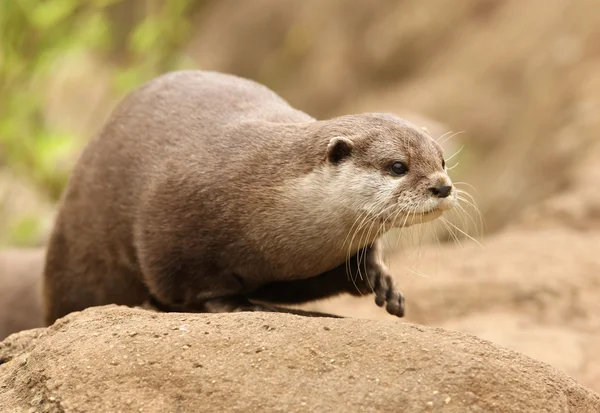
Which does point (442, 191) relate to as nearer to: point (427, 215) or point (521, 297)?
point (427, 215)

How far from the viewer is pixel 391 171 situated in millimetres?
3240

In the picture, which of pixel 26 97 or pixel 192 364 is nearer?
pixel 192 364

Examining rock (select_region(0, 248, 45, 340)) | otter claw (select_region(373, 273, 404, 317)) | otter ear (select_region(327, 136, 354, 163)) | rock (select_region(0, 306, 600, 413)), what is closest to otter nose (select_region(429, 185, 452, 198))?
otter ear (select_region(327, 136, 354, 163))

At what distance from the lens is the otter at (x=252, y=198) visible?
325cm

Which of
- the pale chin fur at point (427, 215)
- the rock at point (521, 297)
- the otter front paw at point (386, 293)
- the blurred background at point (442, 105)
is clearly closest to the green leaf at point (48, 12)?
the blurred background at point (442, 105)

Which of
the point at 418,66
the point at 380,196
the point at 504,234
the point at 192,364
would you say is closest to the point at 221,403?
the point at 192,364

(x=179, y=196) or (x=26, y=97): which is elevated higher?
(x=26, y=97)

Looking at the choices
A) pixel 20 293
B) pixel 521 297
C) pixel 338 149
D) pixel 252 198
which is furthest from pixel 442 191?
pixel 20 293

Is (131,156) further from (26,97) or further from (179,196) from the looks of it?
(26,97)

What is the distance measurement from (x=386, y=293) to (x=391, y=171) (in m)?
0.49

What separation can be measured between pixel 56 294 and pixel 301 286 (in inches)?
55.3

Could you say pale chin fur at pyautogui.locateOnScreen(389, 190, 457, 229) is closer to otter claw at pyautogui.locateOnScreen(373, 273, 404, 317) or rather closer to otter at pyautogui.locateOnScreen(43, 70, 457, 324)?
otter at pyautogui.locateOnScreen(43, 70, 457, 324)

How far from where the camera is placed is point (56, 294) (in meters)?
4.36

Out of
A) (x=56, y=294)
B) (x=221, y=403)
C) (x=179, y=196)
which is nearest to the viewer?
(x=221, y=403)
